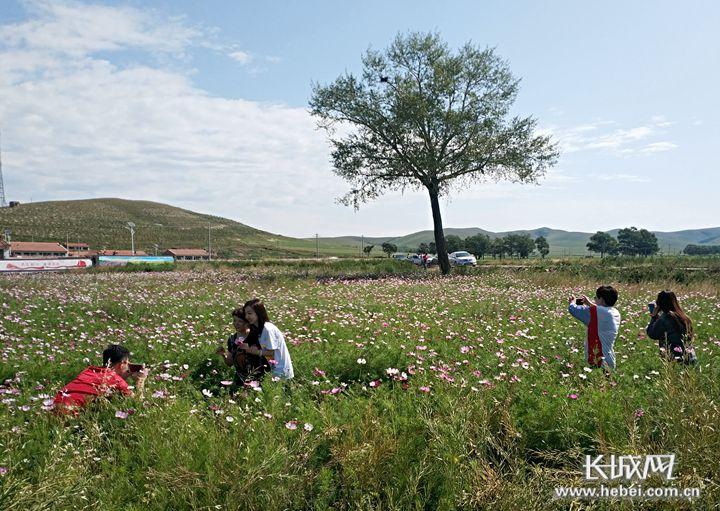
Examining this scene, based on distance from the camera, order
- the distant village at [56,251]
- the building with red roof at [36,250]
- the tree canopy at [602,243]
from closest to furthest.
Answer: the distant village at [56,251] → the building with red roof at [36,250] → the tree canopy at [602,243]

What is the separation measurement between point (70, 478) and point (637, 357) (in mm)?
7442

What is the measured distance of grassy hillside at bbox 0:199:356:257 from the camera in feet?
351

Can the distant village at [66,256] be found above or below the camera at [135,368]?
above

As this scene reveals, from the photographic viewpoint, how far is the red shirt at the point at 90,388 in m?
4.37

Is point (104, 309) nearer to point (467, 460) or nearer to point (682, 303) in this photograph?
point (467, 460)

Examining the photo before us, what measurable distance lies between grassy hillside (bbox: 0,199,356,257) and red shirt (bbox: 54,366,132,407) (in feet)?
318

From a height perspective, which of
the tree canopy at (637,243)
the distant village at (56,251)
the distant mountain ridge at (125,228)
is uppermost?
the distant mountain ridge at (125,228)

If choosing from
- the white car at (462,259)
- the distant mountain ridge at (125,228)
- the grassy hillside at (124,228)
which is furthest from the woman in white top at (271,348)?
the grassy hillside at (124,228)

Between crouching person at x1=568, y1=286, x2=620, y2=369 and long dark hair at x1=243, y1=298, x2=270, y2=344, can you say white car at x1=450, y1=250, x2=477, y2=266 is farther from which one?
long dark hair at x1=243, y1=298, x2=270, y2=344

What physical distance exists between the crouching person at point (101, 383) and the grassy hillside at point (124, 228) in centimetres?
9649

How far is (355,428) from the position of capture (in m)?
3.88

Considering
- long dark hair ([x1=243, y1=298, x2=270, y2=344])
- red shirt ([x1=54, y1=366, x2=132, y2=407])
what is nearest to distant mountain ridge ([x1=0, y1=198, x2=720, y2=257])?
long dark hair ([x1=243, y1=298, x2=270, y2=344])

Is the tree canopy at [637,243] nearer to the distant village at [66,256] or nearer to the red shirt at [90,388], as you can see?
the distant village at [66,256]

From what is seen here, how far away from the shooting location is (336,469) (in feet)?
11.7
